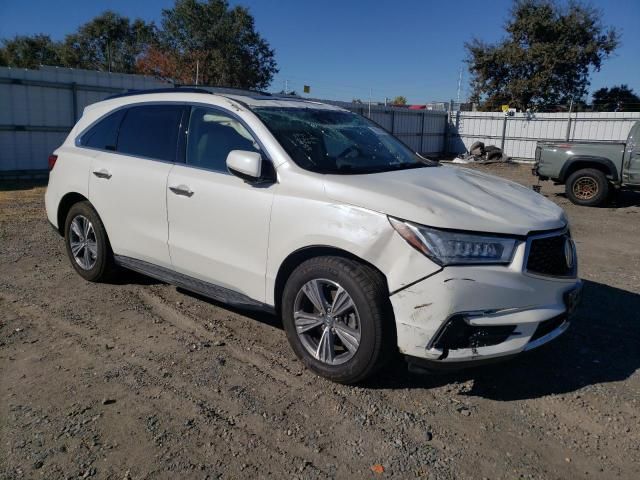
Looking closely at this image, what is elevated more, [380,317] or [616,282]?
[380,317]

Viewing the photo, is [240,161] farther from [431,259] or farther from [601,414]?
[601,414]

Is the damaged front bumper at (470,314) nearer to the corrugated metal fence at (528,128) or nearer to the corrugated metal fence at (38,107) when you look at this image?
the corrugated metal fence at (38,107)

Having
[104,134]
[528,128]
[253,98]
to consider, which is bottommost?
[104,134]

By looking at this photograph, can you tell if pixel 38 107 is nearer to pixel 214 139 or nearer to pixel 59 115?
pixel 59 115

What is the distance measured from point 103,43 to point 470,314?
163ft

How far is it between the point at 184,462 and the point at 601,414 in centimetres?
241

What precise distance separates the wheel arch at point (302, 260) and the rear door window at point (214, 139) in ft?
2.78

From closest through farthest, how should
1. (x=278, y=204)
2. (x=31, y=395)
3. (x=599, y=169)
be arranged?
(x=31, y=395)
(x=278, y=204)
(x=599, y=169)

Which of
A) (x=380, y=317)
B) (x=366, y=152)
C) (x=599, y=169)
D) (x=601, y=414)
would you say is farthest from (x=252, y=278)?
(x=599, y=169)

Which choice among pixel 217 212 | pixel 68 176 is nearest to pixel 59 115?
pixel 68 176

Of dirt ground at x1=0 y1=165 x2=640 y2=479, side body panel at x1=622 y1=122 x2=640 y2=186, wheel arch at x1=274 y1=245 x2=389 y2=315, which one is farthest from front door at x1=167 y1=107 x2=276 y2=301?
side body panel at x1=622 y1=122 x2=640 y2=186

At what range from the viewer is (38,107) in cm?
1305

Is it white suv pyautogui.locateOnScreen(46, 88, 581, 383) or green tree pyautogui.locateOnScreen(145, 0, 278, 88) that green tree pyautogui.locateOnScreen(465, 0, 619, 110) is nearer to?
green tree pyautogui.locateOnScreen(145, 0, 278, 88)

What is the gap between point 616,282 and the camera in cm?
577
